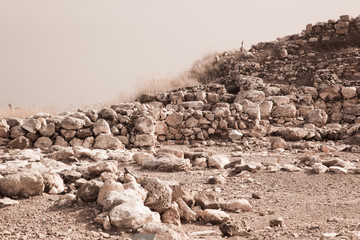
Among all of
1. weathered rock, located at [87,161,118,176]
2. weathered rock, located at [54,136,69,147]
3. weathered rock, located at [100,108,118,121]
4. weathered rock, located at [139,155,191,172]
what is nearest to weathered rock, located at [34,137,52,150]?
weathered rock, located at [54,136,69,147]

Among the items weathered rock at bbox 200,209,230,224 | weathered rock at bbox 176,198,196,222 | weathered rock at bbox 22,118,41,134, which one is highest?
weathered rock at bbox 22,118,41,134

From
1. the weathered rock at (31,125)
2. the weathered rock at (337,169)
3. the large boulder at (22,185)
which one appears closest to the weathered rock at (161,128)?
the weathered rock at (31,125)

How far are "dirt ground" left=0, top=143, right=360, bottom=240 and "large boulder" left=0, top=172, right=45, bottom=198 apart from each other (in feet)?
0.27

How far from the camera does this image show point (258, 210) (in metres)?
3.86

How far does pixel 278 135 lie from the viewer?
9.11 m

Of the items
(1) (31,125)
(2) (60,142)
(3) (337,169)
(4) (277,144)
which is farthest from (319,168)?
(1) (31,125)

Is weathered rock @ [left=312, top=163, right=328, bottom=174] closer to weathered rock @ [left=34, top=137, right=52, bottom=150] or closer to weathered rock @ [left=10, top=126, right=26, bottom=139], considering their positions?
weathered rock @ [left=34, top=137, right=52, bottom=150]

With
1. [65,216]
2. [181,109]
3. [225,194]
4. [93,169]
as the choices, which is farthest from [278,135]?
[65,216]

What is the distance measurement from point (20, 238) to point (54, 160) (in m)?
3.25

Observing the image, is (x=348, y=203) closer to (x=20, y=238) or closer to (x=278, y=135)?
(x=20, y=238)

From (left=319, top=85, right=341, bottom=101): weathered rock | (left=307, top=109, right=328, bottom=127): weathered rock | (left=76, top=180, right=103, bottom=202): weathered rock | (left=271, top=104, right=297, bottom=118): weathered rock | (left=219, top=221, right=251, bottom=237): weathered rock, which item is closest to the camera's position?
(left=219, top=221, right=251, bottom=237): weathered rock

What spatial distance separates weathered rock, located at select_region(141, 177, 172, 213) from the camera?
3213 millimetres

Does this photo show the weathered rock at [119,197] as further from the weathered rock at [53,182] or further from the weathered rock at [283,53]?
the weathered rock at [283,53]

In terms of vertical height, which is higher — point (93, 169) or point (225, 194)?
point (93, 169)
